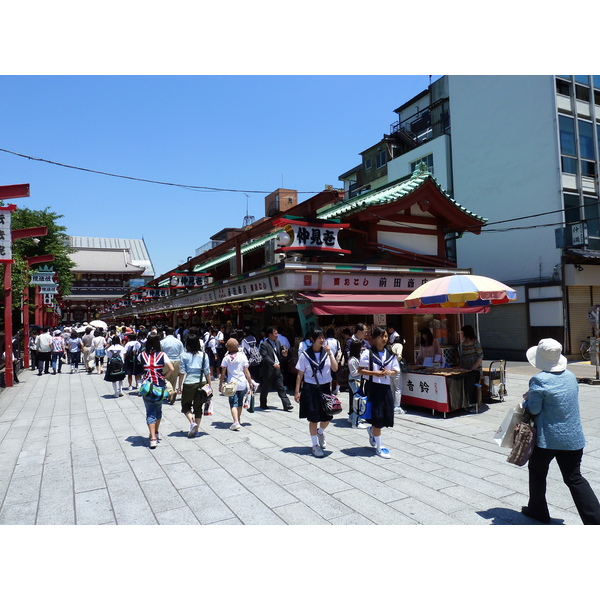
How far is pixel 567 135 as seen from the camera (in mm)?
20188

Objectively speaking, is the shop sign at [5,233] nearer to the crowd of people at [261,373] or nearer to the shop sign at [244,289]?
the crowd of people at [261,373]

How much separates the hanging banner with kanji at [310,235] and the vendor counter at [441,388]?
14.5 ft

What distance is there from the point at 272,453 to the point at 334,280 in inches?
272

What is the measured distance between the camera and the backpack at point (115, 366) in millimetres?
11328

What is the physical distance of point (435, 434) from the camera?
315 inches

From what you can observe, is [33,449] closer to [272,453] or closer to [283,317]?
[272,453]

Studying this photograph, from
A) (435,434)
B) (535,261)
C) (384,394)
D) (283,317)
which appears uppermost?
(535,261)

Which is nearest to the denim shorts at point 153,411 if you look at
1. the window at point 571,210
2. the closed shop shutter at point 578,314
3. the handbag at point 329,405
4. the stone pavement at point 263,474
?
the stone pavement at point 263,474

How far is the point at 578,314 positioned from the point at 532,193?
5.99 metres

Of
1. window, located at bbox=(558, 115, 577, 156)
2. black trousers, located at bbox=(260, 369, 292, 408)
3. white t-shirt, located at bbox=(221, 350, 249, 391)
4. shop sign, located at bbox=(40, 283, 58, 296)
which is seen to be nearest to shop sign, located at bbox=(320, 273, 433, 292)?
black trousers, located at bbox=(260, 369, 292, 408)

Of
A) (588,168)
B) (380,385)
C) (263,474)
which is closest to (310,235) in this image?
(380,385)
